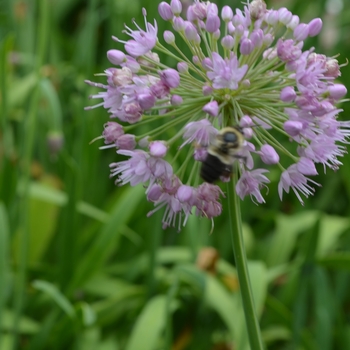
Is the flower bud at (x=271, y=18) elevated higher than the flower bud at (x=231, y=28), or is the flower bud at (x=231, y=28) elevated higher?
the flower bud at (x=271, y=18)

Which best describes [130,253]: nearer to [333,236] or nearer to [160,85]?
[333,236]

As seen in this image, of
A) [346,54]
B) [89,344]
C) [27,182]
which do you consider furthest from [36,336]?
[346,54]

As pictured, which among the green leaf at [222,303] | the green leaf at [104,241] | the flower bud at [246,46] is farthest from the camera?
the green leaf at [104,241]

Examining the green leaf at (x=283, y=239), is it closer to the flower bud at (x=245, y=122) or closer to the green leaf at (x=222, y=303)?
the green leaf at (x=222, y=303)

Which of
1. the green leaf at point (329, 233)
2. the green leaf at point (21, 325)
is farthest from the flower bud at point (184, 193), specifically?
the green leaf at point (329, 233)

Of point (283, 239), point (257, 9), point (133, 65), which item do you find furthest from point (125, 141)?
point (283, 239)

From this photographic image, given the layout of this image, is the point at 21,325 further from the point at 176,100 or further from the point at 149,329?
Answer: the point at 176,100
